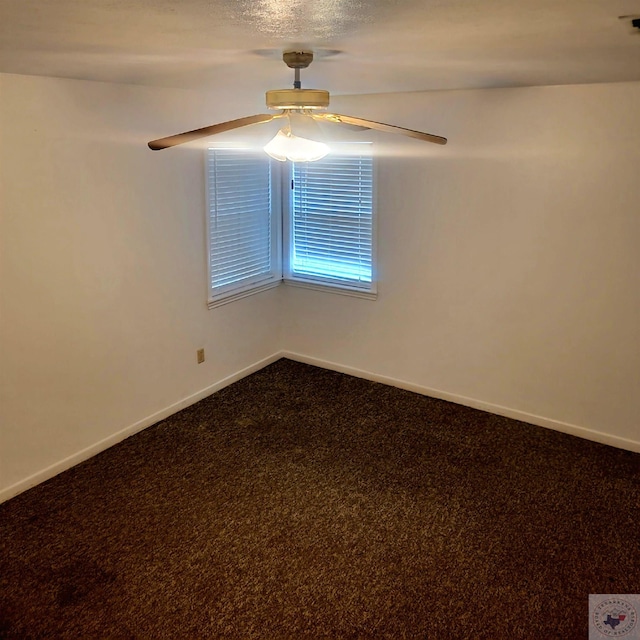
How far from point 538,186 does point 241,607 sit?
2967mm

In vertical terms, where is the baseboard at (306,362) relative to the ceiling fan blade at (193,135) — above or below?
below

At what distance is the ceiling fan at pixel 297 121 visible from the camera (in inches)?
94.9

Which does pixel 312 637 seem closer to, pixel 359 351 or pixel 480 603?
pixel 480 603

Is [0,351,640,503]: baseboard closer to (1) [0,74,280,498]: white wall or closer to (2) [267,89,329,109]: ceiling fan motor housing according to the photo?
(1) [0,74,280,498]: white wall

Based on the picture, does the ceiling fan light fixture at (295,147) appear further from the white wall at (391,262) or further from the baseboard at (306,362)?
the baseboard at (306,362)

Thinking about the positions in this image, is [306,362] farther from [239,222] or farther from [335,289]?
[239,222]

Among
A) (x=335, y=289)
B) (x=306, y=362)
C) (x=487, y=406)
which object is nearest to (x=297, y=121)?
(x=335, y=289)

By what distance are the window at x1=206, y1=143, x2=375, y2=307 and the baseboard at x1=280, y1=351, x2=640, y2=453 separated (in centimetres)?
65

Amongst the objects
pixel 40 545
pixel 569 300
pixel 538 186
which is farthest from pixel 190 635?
pixel 538 186

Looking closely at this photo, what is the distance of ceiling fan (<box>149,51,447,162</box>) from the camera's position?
2410 mm

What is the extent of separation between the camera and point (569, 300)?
399 centimetres

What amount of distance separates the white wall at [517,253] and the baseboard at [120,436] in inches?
44.6
